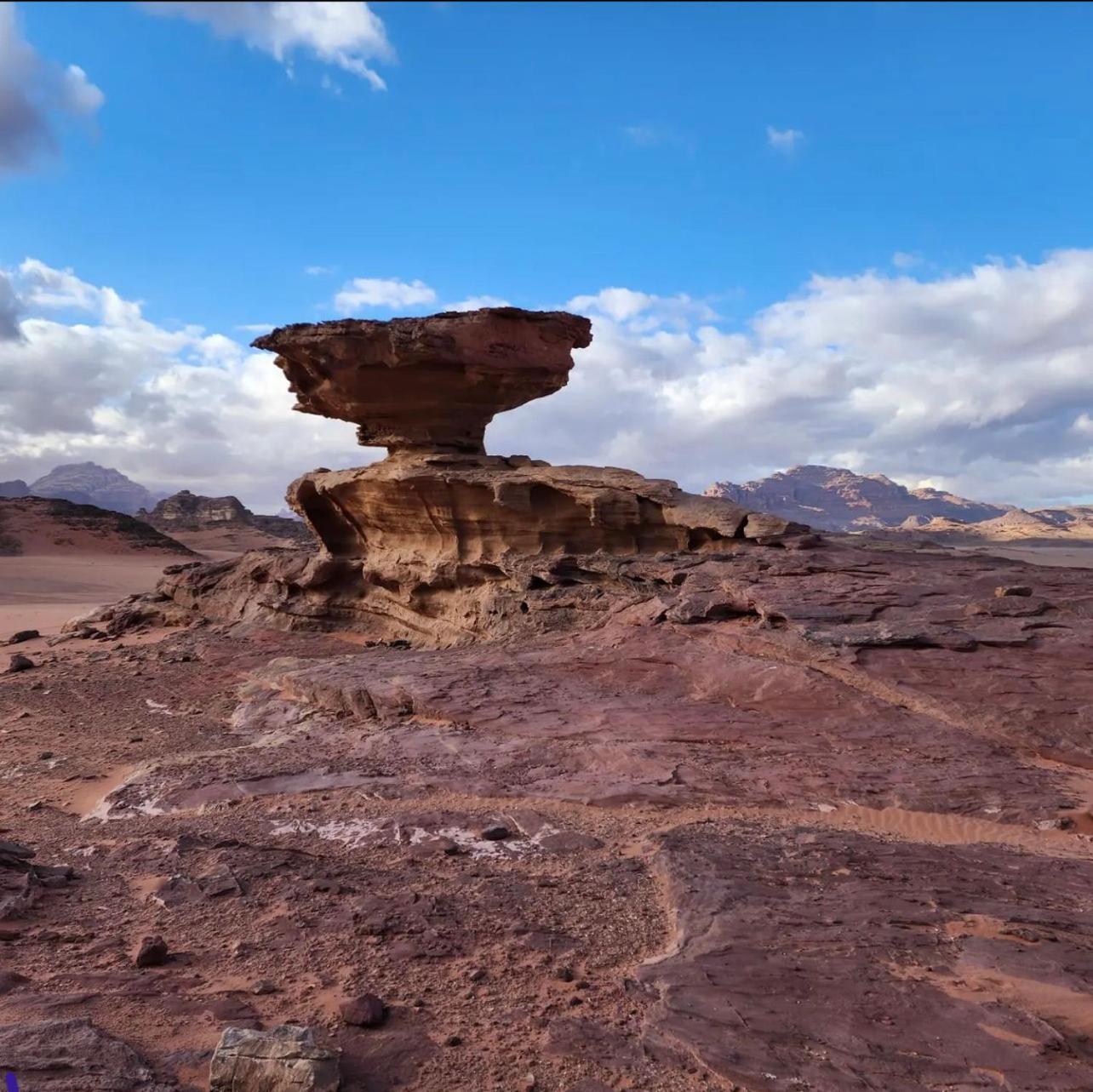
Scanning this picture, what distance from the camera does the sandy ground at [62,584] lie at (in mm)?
23406

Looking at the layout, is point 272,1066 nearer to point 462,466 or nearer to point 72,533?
point 462,466

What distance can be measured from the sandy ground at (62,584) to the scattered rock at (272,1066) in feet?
66.2

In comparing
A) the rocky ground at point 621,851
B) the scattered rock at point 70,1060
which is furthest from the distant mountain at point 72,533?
the scattered rock at point 70,1060

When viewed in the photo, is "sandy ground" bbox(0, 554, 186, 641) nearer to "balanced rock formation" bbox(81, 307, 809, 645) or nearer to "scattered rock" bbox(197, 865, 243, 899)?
"balanced rock formation" bbox(81, 307, 809, 645)

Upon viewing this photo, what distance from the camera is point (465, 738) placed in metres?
8.05

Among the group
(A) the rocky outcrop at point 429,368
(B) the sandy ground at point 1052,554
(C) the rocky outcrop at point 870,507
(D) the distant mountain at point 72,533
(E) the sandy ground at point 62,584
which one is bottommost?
(E) the sandy ground at point 62,584

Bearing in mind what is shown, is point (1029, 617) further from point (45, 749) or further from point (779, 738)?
point (45, 749)

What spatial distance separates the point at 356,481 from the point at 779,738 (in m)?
10.6

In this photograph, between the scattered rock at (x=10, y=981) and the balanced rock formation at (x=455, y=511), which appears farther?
the balanced rock formation at (x=455, y=511)

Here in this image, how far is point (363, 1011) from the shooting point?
3.54 meters

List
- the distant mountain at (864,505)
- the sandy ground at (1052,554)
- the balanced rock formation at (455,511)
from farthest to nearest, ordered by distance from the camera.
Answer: the distant mountain at (864,505)
the sandy ground at (1052,554)
the balanced rock formation at (455,511)

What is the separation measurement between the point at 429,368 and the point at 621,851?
36.5 feet

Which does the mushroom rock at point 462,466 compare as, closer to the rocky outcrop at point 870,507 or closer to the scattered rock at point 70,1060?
the scattered rock at point 70,1060

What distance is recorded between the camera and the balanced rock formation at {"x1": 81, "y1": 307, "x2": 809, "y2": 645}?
12242 millimetres
